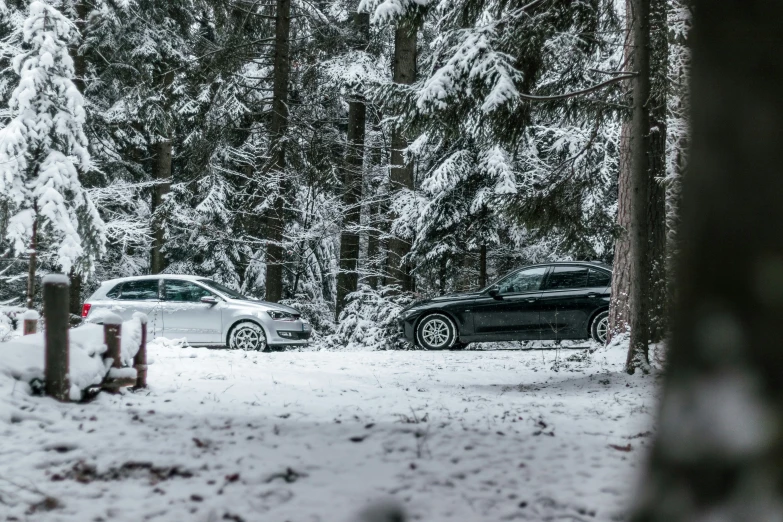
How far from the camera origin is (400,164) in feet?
55.1

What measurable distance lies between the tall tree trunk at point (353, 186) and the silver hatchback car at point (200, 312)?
4.58 meters

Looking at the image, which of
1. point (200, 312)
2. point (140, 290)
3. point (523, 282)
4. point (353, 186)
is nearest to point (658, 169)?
point (523, 282)

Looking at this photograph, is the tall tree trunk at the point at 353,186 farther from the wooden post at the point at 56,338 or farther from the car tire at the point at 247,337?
the wooden post at the point at 56,338

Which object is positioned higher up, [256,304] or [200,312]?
[256,304]

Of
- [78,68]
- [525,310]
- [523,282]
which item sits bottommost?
[525,310]

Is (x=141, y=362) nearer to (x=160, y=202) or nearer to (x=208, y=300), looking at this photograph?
(x=208, y=300)

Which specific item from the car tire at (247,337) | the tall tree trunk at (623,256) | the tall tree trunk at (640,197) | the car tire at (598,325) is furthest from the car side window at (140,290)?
the tall tree trunk at (640,197)

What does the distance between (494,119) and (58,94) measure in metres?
9.87

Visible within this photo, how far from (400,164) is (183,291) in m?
6.53

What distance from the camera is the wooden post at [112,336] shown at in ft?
19.5

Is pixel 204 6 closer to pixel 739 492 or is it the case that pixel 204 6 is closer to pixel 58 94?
pixel 58 94

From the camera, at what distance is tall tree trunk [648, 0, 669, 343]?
8.16m

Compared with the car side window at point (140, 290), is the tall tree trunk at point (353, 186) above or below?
above

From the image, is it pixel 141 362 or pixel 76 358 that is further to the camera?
pixel 141 362
